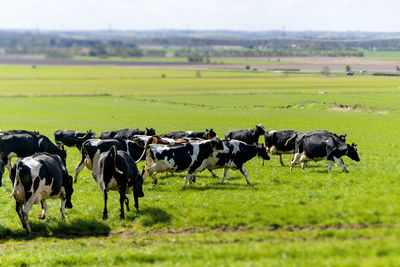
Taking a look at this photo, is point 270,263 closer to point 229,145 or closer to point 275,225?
point 275,225

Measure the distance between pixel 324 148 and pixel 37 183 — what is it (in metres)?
13.3

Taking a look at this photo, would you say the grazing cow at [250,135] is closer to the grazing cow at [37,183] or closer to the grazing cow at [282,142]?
the grazing cow at [282,142]

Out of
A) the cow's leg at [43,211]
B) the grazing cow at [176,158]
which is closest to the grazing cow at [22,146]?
the grazing cow at [176,158]

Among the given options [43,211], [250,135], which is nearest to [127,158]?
[43,211]

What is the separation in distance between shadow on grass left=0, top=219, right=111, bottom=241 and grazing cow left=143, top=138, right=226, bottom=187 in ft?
16.6

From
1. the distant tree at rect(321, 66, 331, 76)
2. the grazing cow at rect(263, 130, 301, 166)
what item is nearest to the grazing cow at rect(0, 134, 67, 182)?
the grazing cow at rect(263, 130, 301, 166)

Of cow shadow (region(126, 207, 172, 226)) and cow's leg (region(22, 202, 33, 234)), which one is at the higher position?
cow's leg (region(22, 202, 33, 234))

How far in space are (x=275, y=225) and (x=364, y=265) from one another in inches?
169

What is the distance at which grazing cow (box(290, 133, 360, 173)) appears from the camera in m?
24.8

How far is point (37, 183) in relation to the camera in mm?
17688

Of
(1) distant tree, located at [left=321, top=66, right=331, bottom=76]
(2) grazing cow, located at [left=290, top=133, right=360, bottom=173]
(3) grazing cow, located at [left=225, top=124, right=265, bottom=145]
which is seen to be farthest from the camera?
(1) distant tree, located at [left=321, top=66, right=331, bottom=76]

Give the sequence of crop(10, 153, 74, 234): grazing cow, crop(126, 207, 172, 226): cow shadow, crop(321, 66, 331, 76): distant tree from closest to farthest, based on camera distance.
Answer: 1. crop(10, 153, 74, 234): grazing cow
2. crop(126, 207, 172, 226): cow shadow
3. crop(321, 66, 331, 76): distant tree

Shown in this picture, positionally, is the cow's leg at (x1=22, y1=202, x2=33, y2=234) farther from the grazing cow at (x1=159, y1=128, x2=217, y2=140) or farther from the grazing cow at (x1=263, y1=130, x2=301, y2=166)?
the grazing cow at (x1=263, y1=130, x2=301, y2=166)

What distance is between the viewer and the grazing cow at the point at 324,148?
24781 mm
